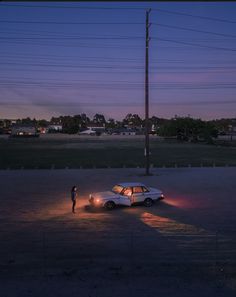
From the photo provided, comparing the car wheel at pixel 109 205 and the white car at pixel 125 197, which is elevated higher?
the white car at pixel 125 197

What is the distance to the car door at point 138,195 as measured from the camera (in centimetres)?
2203

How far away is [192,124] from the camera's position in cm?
11156

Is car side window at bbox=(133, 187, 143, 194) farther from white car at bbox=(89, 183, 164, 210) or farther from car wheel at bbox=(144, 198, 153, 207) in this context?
car wheel at bbox=(144, 198, 153, 207)

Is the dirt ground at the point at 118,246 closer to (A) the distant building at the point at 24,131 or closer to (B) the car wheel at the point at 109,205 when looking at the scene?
(B) the car wheel at the point at 109,205

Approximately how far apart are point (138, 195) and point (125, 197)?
738 mm

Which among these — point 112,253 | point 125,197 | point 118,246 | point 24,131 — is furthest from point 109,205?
point 24,131

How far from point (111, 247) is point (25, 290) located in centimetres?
415

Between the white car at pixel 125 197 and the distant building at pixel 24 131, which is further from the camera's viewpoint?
the distant building at pixel 24 131

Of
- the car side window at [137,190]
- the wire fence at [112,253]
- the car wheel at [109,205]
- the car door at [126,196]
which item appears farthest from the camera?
the car side window at [137,190]

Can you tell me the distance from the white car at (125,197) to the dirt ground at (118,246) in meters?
0.48

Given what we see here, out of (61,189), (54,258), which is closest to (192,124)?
(61,189)

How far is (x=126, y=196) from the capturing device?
71.8 ft

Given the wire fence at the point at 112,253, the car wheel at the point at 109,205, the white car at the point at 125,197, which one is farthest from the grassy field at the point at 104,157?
the wire fence at the point at 112,253

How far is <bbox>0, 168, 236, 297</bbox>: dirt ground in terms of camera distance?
10.8 meters
